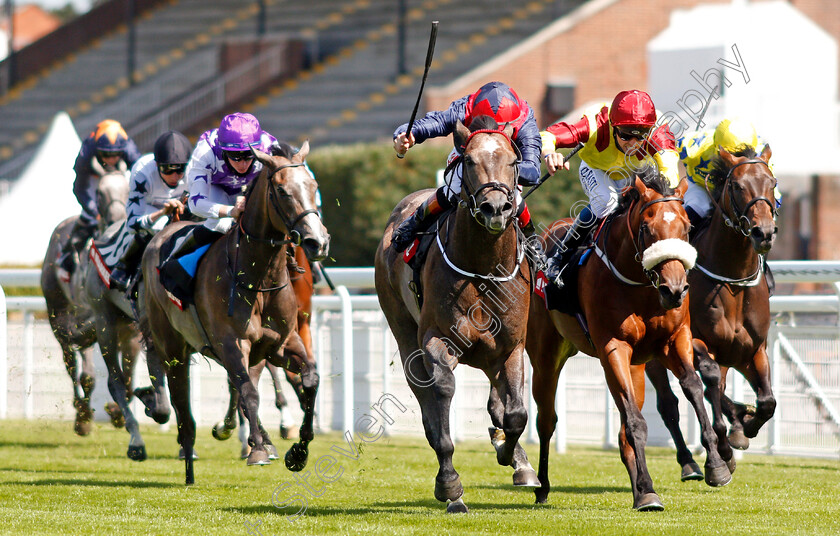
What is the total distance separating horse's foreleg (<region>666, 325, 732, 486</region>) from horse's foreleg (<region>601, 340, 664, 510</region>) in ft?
0.80

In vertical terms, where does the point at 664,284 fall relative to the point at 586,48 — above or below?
above

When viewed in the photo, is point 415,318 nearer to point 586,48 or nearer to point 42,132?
point 586,48

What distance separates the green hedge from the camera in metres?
20.3

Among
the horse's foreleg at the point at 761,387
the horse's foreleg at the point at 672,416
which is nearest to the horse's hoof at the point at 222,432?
the horse's foreleg at the point at 672,416

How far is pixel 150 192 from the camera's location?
28.8 feet

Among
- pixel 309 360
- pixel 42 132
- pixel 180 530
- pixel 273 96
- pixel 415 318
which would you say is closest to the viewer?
pixel 180 530

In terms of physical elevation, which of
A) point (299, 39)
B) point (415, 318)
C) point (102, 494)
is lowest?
point (299, 39)

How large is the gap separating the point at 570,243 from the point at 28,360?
6.50 m

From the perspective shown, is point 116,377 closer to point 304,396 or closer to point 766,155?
point 304,396

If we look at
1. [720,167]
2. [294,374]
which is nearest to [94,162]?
[294,374]

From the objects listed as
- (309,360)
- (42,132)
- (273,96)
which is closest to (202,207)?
(309,360)

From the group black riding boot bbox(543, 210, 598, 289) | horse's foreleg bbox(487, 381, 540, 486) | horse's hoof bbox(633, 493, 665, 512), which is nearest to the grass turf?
horse's hoof bbox(633, 493, 665, 512)

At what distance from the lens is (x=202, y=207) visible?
7.47m

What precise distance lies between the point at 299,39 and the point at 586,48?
722 cm
